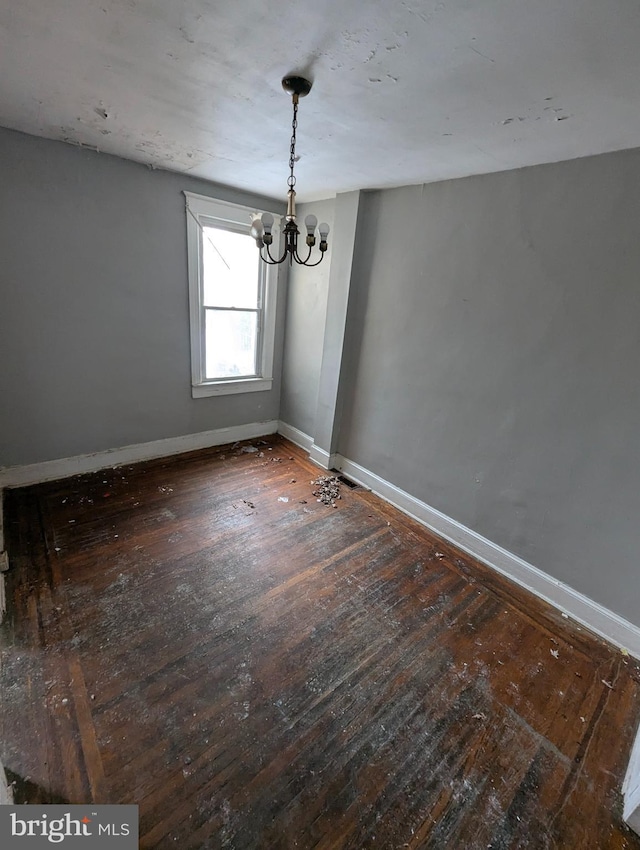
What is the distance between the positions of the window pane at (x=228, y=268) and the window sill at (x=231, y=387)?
30.1 inches

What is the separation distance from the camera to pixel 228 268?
3.47 meters

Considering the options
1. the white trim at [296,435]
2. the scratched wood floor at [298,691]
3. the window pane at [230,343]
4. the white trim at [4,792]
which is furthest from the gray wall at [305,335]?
the white trim at [4,792]

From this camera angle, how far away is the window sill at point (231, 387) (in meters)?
3.61

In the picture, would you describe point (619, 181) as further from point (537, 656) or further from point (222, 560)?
point (222, 560)

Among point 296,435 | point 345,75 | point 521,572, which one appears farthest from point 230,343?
point 521,572

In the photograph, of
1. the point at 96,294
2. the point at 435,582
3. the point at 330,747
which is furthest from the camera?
the point at 96,294

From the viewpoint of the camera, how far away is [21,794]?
1.20 meters

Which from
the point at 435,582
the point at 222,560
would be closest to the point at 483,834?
the point at 435,582

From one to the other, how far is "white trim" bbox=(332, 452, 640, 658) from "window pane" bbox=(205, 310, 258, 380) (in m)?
1.80

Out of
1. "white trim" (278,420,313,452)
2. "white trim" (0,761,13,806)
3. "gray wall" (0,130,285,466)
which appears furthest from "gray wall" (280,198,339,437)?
"white trim" (0,761,13,806)

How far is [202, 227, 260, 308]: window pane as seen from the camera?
332cm

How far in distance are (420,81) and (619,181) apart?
1.15 m

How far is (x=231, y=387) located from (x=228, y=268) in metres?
1.15

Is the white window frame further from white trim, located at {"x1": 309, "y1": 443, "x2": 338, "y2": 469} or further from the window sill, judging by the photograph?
white trim, located at {"x1": 309, "y1": 443, "x2": 338, "y2": 469}
